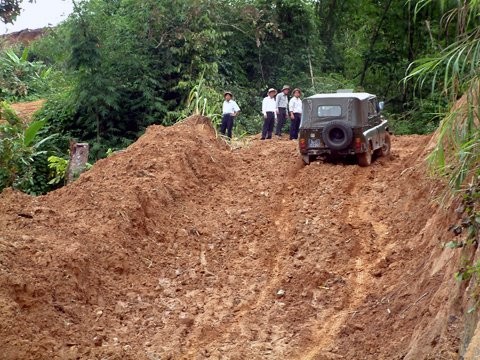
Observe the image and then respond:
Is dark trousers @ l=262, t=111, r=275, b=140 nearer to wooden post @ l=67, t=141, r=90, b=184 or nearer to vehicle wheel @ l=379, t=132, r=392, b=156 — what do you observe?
vehicle wheel @ l=379, t=132, r=392, b=156

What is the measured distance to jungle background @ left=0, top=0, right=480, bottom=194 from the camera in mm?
23094

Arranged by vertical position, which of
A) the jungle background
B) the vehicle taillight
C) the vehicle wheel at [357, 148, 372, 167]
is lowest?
the vehicle wheel at [357, 148, 372, 167]

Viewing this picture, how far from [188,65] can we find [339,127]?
406 inches

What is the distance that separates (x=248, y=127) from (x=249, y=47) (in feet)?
13.8

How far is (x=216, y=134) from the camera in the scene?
19.6 m

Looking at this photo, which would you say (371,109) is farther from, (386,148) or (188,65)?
(188,65)

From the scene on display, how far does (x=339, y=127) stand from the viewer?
15.9m

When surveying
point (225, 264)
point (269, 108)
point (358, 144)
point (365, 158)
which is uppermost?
point (269, 108)

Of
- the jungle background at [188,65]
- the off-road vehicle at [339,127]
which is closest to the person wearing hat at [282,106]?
the jungle background at [188,65]

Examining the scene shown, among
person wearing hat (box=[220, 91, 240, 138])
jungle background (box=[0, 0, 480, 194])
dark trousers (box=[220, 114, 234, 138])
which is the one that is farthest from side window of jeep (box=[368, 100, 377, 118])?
dark trousers (box=[220, 114, 234, 138])

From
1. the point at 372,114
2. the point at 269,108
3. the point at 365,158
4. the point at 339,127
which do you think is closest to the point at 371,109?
the point at 372,114

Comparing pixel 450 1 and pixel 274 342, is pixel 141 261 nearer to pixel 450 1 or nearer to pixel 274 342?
pixel 274 342

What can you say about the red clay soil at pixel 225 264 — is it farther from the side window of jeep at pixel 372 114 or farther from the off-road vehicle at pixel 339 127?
the side window of jeep at pixel 372 114

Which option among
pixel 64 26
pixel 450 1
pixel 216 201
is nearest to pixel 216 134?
pixel 216 201
